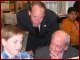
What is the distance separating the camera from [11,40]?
1.49m

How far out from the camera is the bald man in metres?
1.63

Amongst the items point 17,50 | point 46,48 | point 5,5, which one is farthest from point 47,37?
point 5,5

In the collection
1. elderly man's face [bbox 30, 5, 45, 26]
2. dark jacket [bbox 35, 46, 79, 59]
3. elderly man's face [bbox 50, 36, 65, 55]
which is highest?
elderly man's face [bbox 30, 5, 45, 26]

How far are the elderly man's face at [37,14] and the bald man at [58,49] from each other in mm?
217

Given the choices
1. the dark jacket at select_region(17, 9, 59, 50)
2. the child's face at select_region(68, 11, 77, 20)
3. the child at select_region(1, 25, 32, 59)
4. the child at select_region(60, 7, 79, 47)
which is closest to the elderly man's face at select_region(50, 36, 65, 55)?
the child at select_region(1, 25, 32, 59)

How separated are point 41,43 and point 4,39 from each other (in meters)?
0.67

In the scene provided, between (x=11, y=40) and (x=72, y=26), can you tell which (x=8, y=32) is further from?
(x=72, y=26)

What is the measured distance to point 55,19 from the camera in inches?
83.0

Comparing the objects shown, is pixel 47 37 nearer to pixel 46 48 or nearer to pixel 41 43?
pixel 41 43

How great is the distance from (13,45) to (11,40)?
3cm

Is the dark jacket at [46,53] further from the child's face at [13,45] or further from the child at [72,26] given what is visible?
the child at [72,26]

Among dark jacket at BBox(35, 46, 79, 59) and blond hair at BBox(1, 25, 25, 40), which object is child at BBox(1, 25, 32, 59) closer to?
blond hair at BBox(1, 25, 25, 40)

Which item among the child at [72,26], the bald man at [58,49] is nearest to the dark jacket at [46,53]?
the bald man at [58,49]

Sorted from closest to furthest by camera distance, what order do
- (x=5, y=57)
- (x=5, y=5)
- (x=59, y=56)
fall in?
1. (x=5, y=57)
2. (x=59, y=56)
3. (x=5, y=5)
